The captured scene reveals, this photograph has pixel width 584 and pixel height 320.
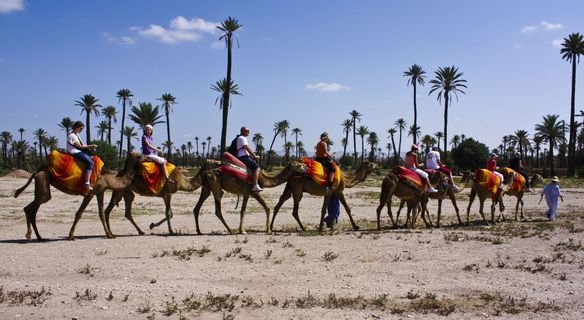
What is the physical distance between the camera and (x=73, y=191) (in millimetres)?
12961

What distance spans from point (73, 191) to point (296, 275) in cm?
667

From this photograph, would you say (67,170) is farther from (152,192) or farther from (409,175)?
(409,175)

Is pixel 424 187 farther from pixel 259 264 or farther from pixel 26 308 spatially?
pixel 26 308

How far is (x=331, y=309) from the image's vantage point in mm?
7547

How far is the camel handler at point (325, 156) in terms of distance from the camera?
607 inches

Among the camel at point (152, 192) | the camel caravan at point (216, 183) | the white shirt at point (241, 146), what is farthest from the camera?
the white shirt at point (241, 146)

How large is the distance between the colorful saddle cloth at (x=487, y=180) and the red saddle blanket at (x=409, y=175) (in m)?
2.53

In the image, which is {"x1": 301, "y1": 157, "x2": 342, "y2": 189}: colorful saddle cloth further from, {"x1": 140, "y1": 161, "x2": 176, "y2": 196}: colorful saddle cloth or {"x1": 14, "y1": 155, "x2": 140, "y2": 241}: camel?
{"x1": 14, "y1": 155, "x2": 140, "y2": 241}: camel

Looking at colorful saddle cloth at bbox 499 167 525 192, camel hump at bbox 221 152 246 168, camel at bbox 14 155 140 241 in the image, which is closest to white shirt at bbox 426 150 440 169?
colorful saddle cloth at bbox 499 167 525 192

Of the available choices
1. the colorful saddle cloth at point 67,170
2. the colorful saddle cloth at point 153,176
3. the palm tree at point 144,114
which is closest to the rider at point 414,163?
the colorful saddle cloth at point 153,176

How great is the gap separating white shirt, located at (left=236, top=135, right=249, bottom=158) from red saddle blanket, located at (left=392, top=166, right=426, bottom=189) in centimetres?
489

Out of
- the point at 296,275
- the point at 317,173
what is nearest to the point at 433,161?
the point at 317,173

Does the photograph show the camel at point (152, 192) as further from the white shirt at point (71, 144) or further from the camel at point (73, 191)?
the white shirt at point (71, 144)

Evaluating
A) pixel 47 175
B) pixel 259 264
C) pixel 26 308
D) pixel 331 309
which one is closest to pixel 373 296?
pixel 331 309
